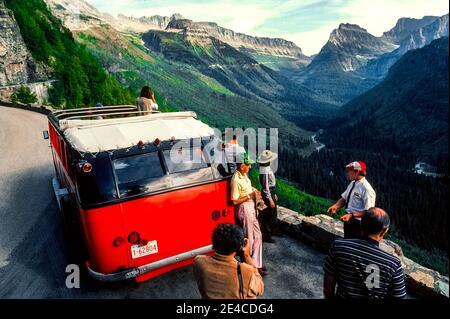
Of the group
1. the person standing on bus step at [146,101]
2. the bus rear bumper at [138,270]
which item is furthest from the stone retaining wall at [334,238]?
the person standing on bus step at [146,101]

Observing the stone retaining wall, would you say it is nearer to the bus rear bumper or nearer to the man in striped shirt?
the man in striped shirt

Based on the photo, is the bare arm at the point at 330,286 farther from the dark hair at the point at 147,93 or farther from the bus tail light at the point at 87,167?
the dark hair at the point at 147,93

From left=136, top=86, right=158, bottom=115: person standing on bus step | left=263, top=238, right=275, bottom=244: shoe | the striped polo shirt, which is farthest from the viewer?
left=136, top=86, right=158, bottom=115: person standing on bus step

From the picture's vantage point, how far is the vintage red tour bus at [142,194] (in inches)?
246

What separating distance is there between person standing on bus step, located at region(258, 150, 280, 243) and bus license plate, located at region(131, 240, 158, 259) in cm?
279

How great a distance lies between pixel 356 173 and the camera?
679 cm

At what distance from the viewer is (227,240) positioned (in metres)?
4.04

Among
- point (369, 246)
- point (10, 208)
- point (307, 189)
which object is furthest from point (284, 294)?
point (307, 189)

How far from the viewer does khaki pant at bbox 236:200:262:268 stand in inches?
274

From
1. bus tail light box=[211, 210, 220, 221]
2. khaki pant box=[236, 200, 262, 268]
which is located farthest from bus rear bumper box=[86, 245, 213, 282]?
khaki pant box=[236, 200, 262, 268]

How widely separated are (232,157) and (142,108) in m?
3.92

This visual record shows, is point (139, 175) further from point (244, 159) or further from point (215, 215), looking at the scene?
point (244, 159)
